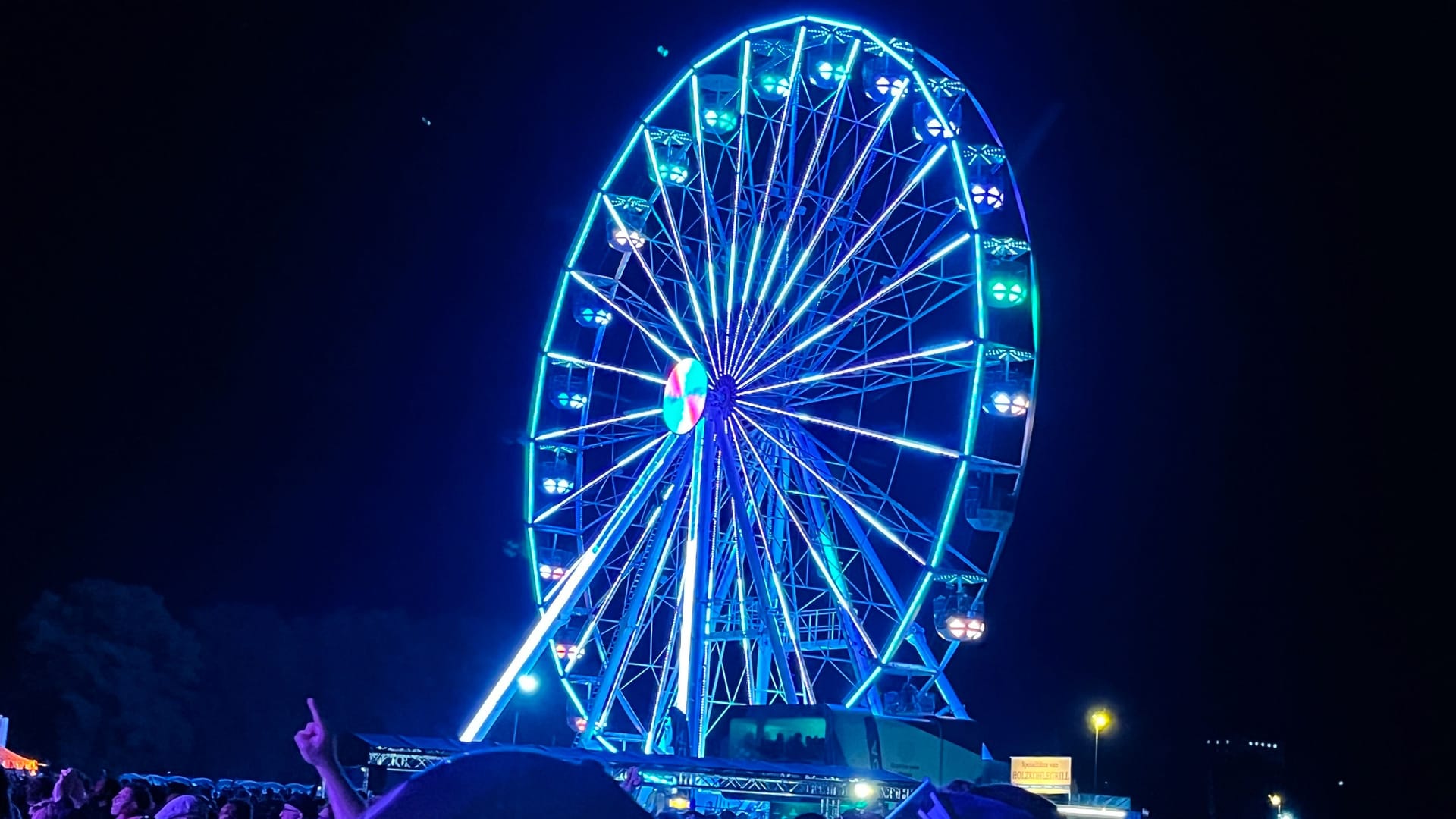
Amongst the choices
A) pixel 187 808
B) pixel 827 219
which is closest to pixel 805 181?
pixel 827 219

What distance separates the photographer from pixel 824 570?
22.1 metres

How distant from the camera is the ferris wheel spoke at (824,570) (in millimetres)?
21859

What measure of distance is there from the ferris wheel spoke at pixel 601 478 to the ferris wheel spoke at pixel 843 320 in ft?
6.37

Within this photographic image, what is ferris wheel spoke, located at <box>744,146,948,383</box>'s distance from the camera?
21.9 meters

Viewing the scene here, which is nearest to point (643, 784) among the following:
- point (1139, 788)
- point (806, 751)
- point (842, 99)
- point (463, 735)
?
point (806, 751)

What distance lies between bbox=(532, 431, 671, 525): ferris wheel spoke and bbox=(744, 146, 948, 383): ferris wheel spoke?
2.15 metres

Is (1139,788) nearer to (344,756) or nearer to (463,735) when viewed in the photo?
(463,735)

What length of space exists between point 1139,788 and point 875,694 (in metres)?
31.3

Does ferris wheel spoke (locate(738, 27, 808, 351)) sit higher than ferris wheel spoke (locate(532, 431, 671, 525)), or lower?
higher

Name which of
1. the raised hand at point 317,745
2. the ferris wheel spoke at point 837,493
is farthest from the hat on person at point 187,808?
the ferris wheel spoke at point 837,493

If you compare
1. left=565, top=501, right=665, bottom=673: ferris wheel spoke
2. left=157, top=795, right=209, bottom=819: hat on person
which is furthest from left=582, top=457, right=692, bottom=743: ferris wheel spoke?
left=157, top=795, right=209, bottom=819: hat on person

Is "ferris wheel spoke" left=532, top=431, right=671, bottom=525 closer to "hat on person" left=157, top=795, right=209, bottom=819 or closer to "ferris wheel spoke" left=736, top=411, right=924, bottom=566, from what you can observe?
"ferris wheel spoke" left=736, top=411, right=924, bottom=566

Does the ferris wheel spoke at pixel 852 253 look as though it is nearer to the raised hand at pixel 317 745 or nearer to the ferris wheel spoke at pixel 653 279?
the ferris wheel spoke at pixel 653 279

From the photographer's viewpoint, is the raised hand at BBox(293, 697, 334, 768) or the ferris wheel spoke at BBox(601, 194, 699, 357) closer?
the raised hand at BBox(293, 697, 334, 768)
